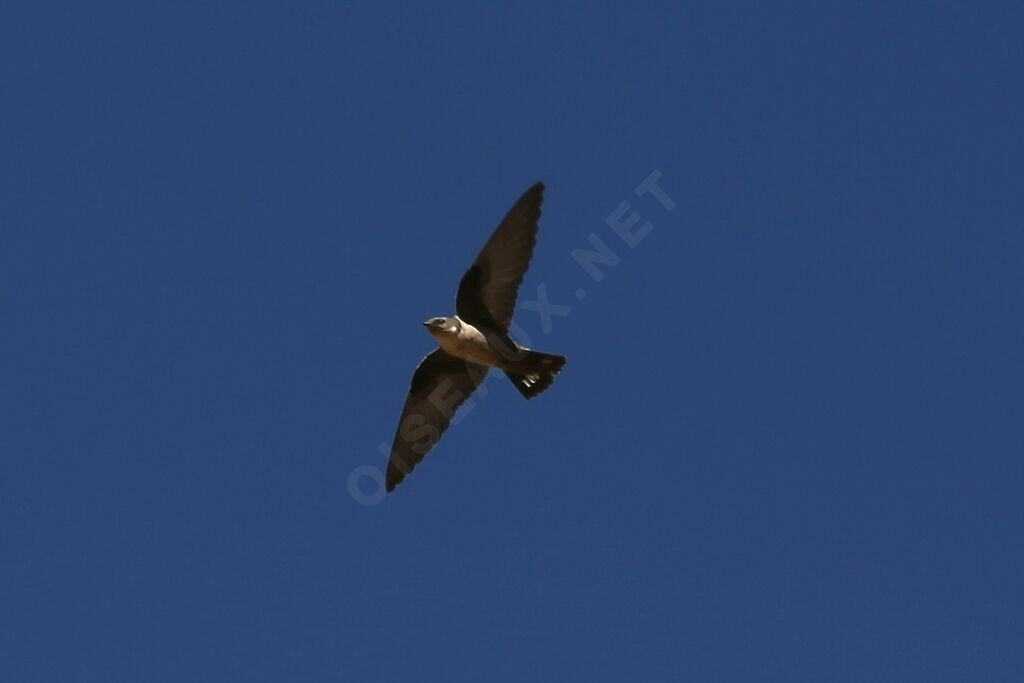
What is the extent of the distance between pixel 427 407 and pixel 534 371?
59.1 inches

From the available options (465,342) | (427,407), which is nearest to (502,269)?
(465,342)

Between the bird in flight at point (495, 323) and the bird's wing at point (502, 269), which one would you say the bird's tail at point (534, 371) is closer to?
the bird in flight at point (495, 323)

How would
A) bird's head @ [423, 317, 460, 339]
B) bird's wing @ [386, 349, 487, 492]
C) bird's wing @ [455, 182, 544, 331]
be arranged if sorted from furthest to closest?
bird's wing @ [386, 349, 487, 492] → bird's wing @ [455, 182, 544, 331] → bird's head @ [423, 317, 460, 339]

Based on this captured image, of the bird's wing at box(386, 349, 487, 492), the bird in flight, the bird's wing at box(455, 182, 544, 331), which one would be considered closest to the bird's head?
the bird in flight

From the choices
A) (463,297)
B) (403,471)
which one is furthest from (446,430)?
(463,297)

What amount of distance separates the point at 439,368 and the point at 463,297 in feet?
3.34

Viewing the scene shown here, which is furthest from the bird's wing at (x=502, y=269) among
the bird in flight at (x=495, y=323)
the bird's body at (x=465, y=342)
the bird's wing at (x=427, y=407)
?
the bird's wing at (x=427, y=407)

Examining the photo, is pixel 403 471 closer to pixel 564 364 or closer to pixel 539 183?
pixel 564 364

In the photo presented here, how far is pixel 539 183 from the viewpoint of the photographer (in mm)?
13742

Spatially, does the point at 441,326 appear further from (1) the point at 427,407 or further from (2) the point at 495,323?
(1) the point at 427,407

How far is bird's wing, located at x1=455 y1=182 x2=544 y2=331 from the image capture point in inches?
539

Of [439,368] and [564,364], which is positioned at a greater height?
[439,368]

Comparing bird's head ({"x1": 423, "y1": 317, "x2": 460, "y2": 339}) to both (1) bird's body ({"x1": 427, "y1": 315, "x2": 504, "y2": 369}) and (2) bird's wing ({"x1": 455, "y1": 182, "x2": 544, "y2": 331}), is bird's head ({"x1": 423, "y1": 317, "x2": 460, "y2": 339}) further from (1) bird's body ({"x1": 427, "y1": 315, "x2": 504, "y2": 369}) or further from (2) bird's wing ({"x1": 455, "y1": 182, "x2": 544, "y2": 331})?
(2) bird's wing ({"x1": 455, "y1": 182, "x2": 544, "y2": 331})

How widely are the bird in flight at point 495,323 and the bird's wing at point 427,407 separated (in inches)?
0.5
